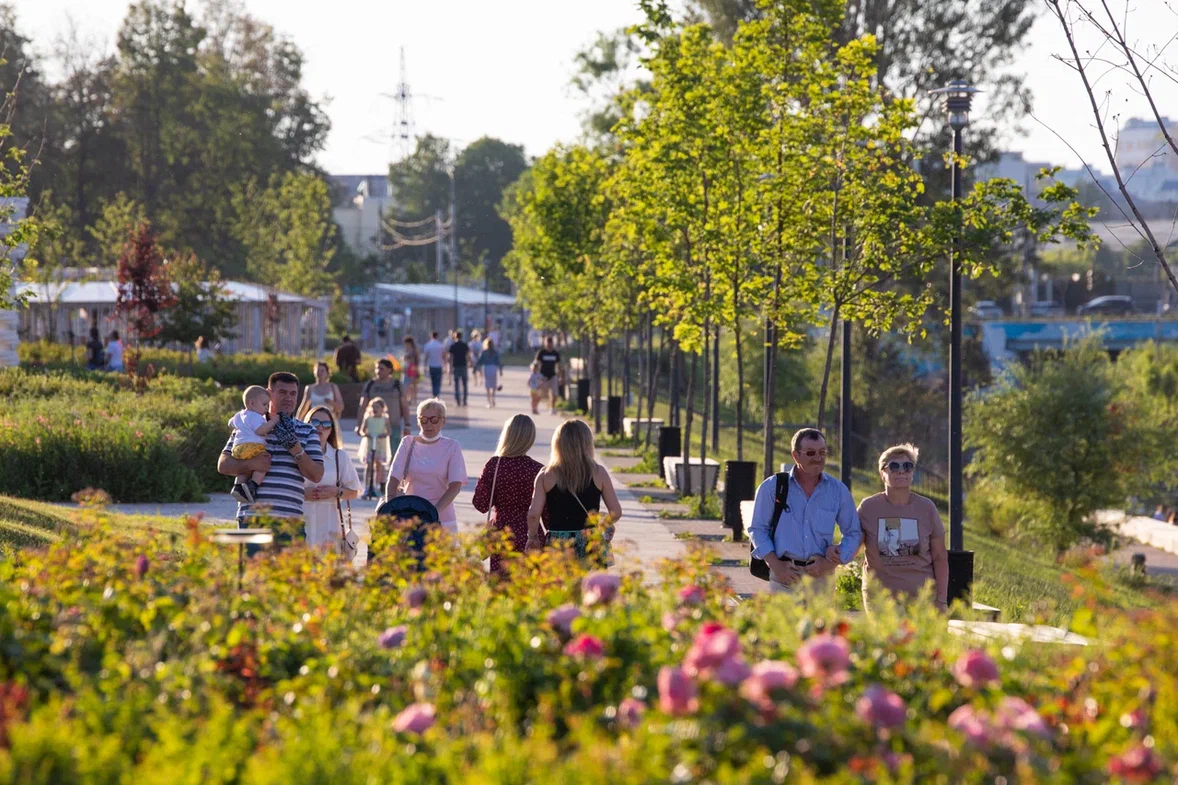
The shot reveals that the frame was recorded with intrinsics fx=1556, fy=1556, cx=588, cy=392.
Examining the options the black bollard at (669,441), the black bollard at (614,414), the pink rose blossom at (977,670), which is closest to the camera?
the pink rose blossom at (977,670)

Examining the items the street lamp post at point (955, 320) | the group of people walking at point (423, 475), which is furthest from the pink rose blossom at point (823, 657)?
the street lamp post at point (955, 320)

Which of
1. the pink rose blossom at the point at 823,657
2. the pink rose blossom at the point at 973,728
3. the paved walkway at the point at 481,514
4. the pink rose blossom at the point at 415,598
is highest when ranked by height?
the pink rose blossom at the point at 823,657

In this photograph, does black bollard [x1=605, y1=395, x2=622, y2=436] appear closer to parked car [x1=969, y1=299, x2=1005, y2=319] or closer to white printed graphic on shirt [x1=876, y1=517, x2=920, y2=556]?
white printed graphic on shirt [x1=876, y1=517, x2=920, y2=556]

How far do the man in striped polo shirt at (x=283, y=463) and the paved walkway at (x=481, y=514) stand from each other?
1025 millimetres

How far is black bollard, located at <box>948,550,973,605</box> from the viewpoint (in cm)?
1230

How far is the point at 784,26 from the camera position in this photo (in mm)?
16406

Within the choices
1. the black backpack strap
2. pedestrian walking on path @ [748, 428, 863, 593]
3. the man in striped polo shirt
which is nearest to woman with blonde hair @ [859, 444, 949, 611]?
pedestrian walking on path @ [748, 428, 863, 593]

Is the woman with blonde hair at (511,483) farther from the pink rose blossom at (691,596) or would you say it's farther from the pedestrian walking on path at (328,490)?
the pink rose blossom at (691,596)

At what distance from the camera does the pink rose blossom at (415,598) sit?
214 inches

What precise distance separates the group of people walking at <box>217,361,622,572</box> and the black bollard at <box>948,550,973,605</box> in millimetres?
4478

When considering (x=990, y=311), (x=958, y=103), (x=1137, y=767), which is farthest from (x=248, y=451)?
(x=990, y=311)

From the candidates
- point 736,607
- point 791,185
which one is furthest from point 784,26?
point 736,607

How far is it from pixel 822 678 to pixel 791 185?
40.2 feet

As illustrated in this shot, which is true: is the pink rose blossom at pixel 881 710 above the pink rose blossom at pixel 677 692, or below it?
below
